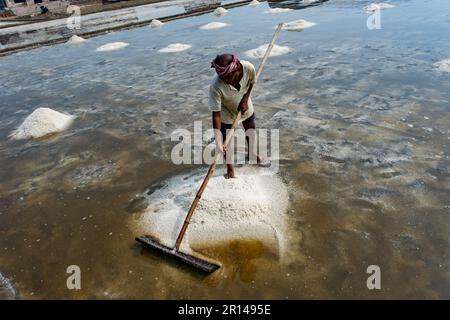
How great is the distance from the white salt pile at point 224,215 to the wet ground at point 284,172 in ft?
0.32

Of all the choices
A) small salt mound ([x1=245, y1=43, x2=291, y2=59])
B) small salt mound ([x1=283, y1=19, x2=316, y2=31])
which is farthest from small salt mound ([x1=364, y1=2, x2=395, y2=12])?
small salt mound ([x1=245, y1=43, x2=291, y2=59])

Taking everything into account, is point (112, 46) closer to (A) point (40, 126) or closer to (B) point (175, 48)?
(B) point (175, 48)

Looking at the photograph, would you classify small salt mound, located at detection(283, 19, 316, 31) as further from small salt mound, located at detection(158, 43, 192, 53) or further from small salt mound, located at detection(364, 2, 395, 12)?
small salt mound, located at detection(158, 43, 192, 53)

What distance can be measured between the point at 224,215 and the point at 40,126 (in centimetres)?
341

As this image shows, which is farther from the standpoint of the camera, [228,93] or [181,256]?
[228,93]

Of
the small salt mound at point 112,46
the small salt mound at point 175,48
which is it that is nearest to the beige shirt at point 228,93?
the small salt mound at point 175,48

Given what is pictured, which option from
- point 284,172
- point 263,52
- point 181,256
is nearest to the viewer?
point 181,256

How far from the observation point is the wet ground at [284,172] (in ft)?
7.68

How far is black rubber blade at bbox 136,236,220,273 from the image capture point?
2316mm

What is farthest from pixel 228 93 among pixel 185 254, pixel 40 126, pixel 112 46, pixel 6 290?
pixel 112 46

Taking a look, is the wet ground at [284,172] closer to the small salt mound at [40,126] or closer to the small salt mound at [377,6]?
the small salt mound at [40,126]

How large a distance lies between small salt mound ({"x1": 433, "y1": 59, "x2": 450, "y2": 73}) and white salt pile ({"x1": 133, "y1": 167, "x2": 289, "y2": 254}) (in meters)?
3.85

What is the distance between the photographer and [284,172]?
3383 millimetres
